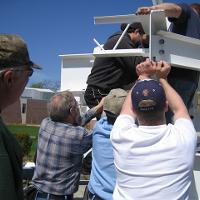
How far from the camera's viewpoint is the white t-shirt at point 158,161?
2557mm

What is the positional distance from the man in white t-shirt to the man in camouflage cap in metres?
0.83

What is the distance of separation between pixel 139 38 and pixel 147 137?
1.66 meters

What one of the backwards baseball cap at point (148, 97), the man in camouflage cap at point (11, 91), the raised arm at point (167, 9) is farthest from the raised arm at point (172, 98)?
the man in camouflage cap at point (11, 91)

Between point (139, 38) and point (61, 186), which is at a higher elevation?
point (139, 38)

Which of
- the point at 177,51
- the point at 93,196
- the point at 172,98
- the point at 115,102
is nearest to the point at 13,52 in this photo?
the point at 172,98

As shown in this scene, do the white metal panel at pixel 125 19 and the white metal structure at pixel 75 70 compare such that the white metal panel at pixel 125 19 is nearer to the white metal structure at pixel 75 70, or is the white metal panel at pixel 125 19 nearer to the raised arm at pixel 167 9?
the raised arm at pixel 167 9

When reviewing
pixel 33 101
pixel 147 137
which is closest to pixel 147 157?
pixel 147 137

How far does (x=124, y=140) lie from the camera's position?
268 cm

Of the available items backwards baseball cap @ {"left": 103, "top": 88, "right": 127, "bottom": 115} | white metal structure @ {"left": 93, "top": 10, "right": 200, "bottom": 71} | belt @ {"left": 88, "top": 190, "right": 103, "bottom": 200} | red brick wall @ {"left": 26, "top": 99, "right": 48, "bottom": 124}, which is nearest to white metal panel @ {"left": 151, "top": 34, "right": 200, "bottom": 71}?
white metal structure @ {"left": 93, "top": 10, "right": 200, "bottom": 71}

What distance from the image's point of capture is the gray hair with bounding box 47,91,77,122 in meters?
4.07

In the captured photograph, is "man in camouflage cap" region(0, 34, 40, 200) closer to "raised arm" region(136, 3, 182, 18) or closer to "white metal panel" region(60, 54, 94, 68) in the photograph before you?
"raised arm" region(136, 3, 182, 18)

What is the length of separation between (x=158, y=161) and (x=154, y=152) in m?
0.05

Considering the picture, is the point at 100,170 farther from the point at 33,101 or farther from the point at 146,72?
the point at 33,101

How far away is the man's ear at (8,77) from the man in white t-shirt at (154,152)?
89cm
